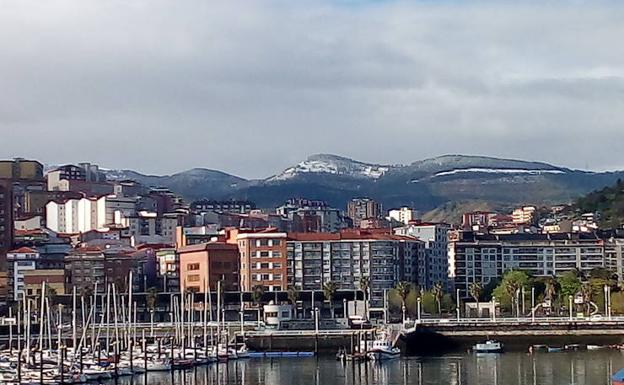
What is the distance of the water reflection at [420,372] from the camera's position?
169 ft

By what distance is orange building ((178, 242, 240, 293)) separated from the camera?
9662 cm

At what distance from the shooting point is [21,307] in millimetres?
Answer: 84500

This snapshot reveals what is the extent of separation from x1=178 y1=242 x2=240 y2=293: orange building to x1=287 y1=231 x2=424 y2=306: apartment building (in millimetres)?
4146

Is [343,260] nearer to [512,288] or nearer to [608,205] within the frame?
[512,288]

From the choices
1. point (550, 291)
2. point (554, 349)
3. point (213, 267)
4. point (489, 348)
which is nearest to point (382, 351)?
point (489, 348)

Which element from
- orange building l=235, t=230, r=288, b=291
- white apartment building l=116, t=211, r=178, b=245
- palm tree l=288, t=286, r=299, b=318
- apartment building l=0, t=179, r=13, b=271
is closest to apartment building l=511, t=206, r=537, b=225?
white apartment building l=116, t=211, r=178, b=245

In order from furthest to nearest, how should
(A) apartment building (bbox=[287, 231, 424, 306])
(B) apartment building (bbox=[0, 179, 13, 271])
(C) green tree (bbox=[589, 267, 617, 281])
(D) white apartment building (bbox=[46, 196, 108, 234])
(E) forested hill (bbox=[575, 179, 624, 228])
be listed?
1. (D) white apartment building (bbox=[46, 196, 108, 234])
2. (E) forested hill (bbox=[575, 179, 624, 228])
3. (B) apartment building (bbox=[0, 179, 13, 271])
4. (A) apartment building (bbox=[287, 231, 424, 306])
5. (C) green tree (bbox=[589, 267, 617, 281])

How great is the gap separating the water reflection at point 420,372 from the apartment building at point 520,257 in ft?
159

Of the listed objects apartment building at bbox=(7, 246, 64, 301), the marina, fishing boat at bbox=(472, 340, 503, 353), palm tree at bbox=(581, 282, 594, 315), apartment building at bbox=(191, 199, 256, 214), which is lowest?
the marina

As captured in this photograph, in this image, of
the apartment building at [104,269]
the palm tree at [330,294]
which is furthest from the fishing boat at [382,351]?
the apartment building at [104,269]

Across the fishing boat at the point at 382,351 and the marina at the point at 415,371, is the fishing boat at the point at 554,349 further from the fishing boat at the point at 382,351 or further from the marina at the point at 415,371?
the fishing boat at the point at 382,351

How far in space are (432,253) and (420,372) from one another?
184ft

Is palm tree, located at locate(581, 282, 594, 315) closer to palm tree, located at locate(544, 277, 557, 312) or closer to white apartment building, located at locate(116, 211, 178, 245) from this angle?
palm tree, located at locate(544, 277, 557, 312)

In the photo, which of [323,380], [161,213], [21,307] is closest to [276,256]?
[21,307]
